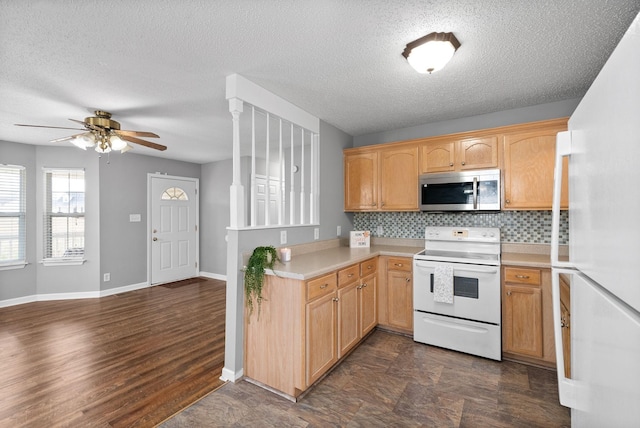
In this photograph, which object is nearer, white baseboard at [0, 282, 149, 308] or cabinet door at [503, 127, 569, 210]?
cabinet door at [503, 127, 569, 210]

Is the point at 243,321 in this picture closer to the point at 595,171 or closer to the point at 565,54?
the point at 595,171

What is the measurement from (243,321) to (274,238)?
0.75 meters

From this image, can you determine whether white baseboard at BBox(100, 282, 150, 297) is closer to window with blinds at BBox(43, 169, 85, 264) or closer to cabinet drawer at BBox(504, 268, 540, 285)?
window with blinds at BBox(43, 169, 85, 264)

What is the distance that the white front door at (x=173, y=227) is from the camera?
5.34 meters

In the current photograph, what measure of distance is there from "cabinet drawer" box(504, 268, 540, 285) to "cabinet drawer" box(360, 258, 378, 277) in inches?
47.5

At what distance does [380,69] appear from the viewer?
2242 millimetres

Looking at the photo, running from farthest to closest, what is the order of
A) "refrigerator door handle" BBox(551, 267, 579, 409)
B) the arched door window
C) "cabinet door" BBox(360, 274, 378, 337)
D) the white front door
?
the arched door window < the white front door < "cabinet door" BBox(360, 274, 378, 337) < "refrigerator door handle" BBox(551, 267, 579, 409)

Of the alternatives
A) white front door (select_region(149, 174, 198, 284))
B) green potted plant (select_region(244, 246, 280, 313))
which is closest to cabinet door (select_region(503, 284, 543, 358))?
green potted plant (select_region(244, 246, 280, 313))

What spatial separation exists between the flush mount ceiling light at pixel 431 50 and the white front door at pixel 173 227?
5.00 m

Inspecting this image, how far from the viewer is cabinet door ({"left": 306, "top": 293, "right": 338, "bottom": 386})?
6.90ft

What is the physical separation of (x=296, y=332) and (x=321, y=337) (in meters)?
0.27

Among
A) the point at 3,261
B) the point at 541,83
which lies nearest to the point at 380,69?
the point at 541,83

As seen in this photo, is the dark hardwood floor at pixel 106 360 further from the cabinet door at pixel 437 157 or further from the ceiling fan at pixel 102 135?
the cabinet door at pixel 437 157

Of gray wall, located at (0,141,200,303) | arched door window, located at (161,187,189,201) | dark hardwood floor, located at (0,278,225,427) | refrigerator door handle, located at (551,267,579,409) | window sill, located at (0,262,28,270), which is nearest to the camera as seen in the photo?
refrigerator door handle, located at (551,267,579,409)
